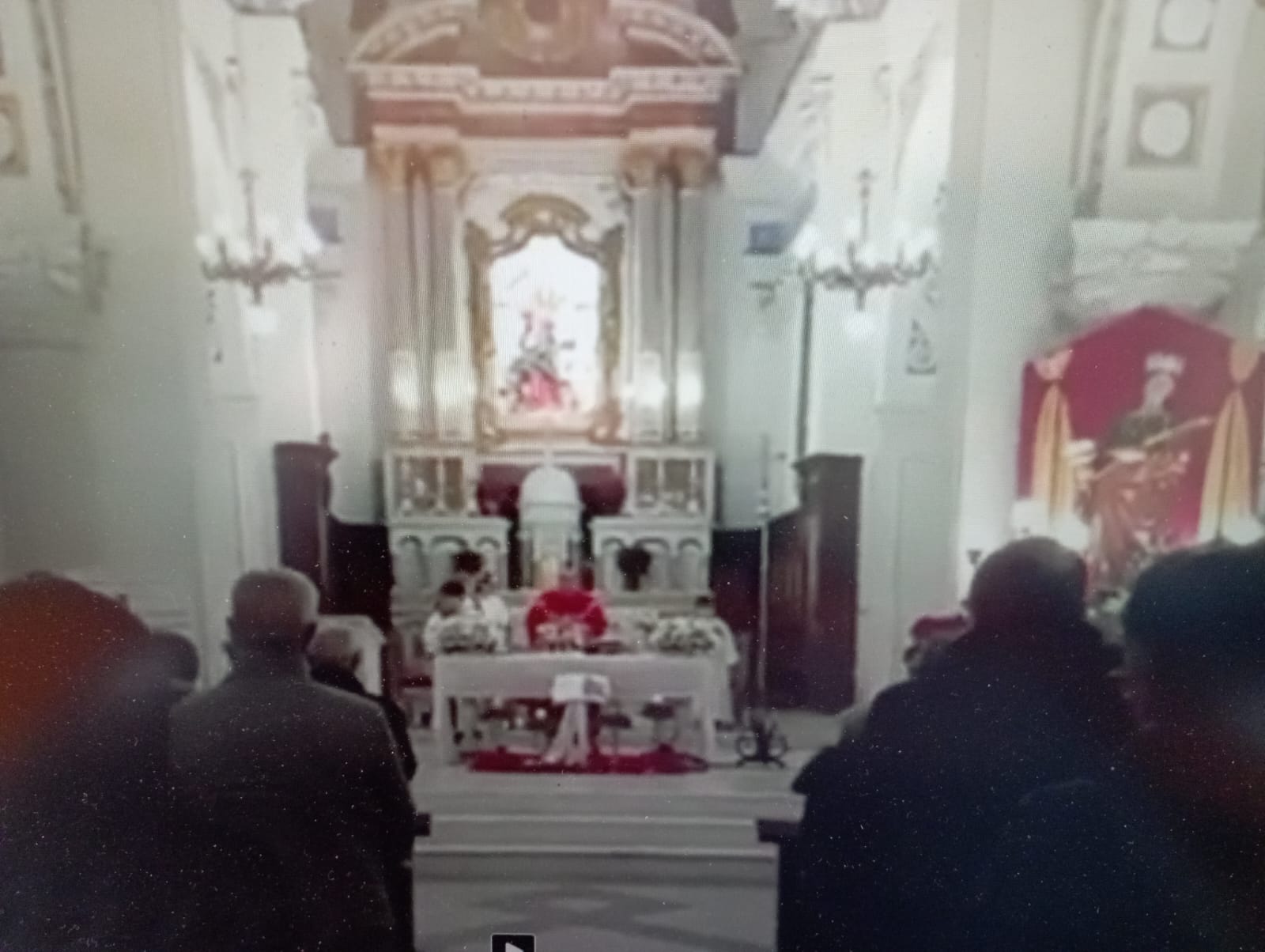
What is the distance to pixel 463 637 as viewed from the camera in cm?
137

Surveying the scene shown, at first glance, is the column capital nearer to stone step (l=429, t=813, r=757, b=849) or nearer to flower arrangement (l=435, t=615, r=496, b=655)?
flower arrangement (l=435, t=615, r=496, b=655)

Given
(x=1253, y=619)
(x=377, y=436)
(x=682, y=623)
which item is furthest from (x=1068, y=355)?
(x=377, y=436)

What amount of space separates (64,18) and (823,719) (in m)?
1.37

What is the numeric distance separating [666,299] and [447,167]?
344mm

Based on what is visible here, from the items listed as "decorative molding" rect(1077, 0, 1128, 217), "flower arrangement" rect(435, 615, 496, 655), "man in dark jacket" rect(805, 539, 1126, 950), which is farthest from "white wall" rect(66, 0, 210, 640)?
"decorative molding" rect(1077, 0, 1128, 217)

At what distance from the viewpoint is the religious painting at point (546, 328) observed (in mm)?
1358

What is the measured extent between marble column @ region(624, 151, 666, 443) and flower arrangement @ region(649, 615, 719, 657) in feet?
0.86

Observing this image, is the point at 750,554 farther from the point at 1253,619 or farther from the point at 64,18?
the point at 64,18

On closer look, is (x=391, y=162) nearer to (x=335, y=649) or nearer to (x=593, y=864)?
(x=335, y=649)

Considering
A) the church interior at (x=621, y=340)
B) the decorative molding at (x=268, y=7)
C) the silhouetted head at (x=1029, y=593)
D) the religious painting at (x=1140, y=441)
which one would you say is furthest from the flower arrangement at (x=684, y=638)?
the decorative molding at (x=268, y=7)

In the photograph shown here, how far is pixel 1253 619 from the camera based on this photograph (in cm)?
120

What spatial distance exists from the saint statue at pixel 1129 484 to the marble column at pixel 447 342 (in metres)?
0.85

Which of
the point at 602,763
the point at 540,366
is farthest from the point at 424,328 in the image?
the point at 602,763

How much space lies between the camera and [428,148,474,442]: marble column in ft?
4.39
